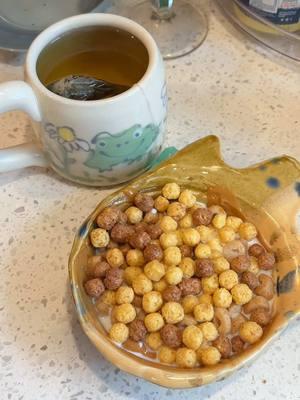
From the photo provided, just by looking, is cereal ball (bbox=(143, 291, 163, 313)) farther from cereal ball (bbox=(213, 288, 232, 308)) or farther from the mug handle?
the mug handle

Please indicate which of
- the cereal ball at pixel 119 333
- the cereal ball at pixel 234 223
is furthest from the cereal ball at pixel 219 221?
the cereal ball at pixel 119 333

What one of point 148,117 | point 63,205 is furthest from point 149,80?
point 63,205

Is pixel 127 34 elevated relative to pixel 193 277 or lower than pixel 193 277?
elevated

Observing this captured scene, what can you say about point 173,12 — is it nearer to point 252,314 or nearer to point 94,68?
point 94,68

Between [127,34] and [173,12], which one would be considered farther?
[173,12]

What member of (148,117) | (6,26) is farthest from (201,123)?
(6,26)

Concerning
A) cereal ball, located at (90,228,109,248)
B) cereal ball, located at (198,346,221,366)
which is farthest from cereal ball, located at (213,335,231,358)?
cereal ball, located at (90,228,109,248)
